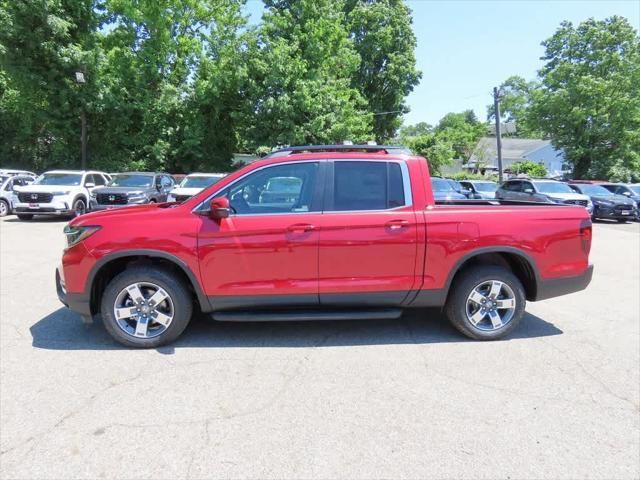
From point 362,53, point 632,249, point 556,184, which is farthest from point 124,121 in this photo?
point 632,249

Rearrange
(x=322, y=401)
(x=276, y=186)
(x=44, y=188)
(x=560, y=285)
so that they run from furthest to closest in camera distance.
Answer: (x=44, y=188) < (x=560, y=285) < (x=276, y=186) < (x=322, y=401)

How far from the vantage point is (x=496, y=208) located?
4.25 metres

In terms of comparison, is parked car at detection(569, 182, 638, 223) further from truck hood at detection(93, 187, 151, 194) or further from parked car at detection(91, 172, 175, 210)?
truck hood at detection(93, 187, 151, 194)

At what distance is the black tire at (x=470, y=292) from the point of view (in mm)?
4199

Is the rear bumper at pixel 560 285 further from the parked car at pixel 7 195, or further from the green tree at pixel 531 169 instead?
the green tree at pixel 531 169

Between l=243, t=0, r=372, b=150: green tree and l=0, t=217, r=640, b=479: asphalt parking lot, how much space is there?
62.7 ft

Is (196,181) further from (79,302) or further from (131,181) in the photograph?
(79,302)

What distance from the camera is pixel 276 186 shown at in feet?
13.7

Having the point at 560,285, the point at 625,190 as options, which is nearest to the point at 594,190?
the point at 625,190

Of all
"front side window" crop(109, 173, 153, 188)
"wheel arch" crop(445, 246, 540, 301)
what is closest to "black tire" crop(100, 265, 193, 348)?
"wheel arch" crop(445, 246, 540, 301)

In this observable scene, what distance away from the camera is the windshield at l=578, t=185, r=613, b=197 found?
18.6 meters

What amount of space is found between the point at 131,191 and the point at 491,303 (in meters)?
12.1

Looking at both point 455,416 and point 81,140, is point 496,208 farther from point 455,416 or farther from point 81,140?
point 81,140

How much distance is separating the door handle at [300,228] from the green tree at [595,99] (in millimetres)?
34772
